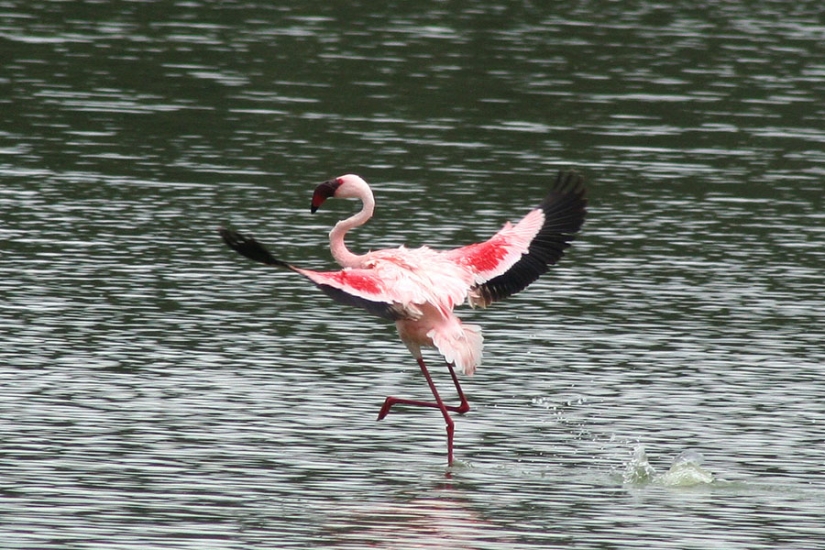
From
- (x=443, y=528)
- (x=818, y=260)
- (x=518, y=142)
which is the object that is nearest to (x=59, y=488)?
(x=443, y=528)

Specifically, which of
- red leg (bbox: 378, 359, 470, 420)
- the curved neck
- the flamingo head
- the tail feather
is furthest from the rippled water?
the flamingo head

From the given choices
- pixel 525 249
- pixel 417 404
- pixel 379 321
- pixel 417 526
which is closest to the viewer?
pixel 417 526

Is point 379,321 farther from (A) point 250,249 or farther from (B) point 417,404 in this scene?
(A) point 250,249

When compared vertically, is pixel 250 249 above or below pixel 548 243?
above

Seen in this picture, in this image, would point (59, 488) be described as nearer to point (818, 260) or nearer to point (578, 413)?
point (578, 413)

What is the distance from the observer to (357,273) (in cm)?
1222

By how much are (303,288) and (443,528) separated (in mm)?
7699

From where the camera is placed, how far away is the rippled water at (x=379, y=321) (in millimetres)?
11211

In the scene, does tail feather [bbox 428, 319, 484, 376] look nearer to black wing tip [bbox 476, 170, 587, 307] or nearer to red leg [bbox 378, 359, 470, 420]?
red leg [bbox 378, 359, 470, 420]

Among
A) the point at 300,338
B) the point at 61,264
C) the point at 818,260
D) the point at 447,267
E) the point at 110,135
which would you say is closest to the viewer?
the point at 447,267

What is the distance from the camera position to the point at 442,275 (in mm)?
13023

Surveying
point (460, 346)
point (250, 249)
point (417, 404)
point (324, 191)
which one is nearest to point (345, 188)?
point (324, 191)

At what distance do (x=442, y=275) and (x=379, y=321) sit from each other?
405cm

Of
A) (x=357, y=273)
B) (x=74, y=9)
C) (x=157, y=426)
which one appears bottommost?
(x=74, y=9)
